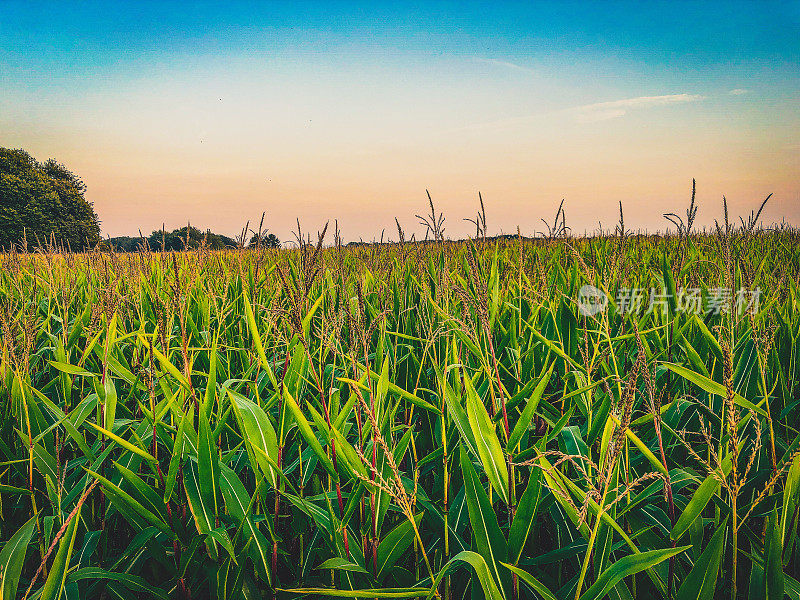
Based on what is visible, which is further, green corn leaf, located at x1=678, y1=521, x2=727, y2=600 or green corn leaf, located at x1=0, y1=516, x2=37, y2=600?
green corn leaf, located at x1=0, y1=516, x2=37, y2=600

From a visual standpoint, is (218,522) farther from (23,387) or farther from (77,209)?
(77,209)

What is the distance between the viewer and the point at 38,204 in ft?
100

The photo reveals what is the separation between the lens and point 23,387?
Result: 1289 mm

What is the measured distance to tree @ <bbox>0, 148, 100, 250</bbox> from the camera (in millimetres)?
28891

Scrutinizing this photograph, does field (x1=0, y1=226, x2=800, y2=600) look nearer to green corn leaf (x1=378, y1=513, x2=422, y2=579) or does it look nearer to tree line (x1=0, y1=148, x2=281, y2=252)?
green corn leaf (x1=378, y1=513, x2=422, y2=579)

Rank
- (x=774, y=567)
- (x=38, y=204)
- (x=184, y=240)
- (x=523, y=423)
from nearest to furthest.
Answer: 1. (x=774, y=567)
2. (x=523, y=423)
3. (x=184, y=240)
4. (x=38, y=204)

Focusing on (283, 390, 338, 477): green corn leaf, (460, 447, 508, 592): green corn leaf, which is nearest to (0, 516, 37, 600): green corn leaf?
(283, 390, 338, 477): green corn leaf

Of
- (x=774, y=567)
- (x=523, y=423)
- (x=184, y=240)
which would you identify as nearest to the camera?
(x=774, y=567)

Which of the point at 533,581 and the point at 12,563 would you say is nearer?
the point at 533,581

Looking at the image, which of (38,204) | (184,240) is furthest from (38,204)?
(184,240)

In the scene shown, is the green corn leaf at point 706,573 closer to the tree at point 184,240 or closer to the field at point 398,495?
the field at point 398,495

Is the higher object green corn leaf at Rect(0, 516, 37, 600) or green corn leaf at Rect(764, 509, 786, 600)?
green corn leaf at Rect(764, 509, 786, 600)

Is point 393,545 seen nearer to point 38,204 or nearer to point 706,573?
point 706,573
